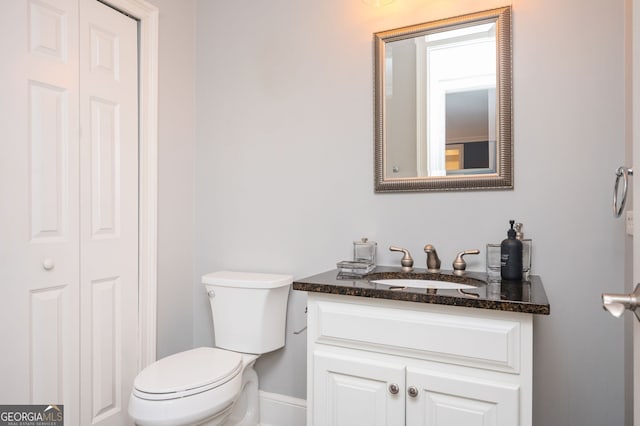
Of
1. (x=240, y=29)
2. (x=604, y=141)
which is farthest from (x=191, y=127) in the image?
(x=604, y=141)

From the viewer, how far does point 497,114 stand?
1606mm

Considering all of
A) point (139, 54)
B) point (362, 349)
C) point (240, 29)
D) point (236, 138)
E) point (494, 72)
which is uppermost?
point (240, 29)

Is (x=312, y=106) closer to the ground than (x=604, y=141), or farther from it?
farther from it

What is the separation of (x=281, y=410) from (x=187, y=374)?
71 cm

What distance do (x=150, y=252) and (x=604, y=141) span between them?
2.08 meters

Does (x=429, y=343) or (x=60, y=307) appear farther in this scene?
(x=60, y=307)

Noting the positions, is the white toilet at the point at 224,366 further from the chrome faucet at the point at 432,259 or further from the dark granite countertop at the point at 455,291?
the chrome faucet at the point at 432,259

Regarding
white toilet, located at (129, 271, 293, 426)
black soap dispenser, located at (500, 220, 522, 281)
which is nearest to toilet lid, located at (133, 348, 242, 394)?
white toilet, located at (129, 271, 293, 426)

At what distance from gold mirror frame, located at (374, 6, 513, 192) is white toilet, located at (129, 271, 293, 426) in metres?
0.77

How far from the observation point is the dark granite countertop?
1.13m

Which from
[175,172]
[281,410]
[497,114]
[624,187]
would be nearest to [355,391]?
[281,410]

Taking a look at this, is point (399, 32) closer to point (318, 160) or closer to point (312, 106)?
point (312, 106)

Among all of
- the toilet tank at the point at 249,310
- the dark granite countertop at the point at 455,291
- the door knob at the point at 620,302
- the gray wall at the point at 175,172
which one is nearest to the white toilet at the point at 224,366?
the toilet tank at the point at 249,310

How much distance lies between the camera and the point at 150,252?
203cm
